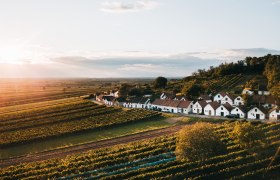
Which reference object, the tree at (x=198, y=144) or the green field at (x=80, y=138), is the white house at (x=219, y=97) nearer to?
the green field at (x=80, y=138)

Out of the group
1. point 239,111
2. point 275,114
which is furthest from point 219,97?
point 275,114

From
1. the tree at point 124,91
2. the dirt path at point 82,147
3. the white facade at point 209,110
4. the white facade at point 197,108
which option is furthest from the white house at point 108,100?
the dirt path at point 82,147

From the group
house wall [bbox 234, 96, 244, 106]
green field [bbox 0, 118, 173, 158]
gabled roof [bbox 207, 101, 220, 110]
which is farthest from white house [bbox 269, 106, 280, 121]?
green field [bbox 0, 118, 173, 158]

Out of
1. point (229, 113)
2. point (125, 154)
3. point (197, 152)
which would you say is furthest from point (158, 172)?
point (229, 113)

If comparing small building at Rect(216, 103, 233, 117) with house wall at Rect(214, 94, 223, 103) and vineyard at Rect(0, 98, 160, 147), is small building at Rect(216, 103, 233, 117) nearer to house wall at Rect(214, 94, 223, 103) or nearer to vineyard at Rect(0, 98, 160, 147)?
house wall at Rect(214, 94, 223, 103)

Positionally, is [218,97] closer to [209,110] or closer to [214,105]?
[214,105]

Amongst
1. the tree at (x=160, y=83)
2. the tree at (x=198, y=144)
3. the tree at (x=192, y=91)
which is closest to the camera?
the tree at (x=198, y=144)
